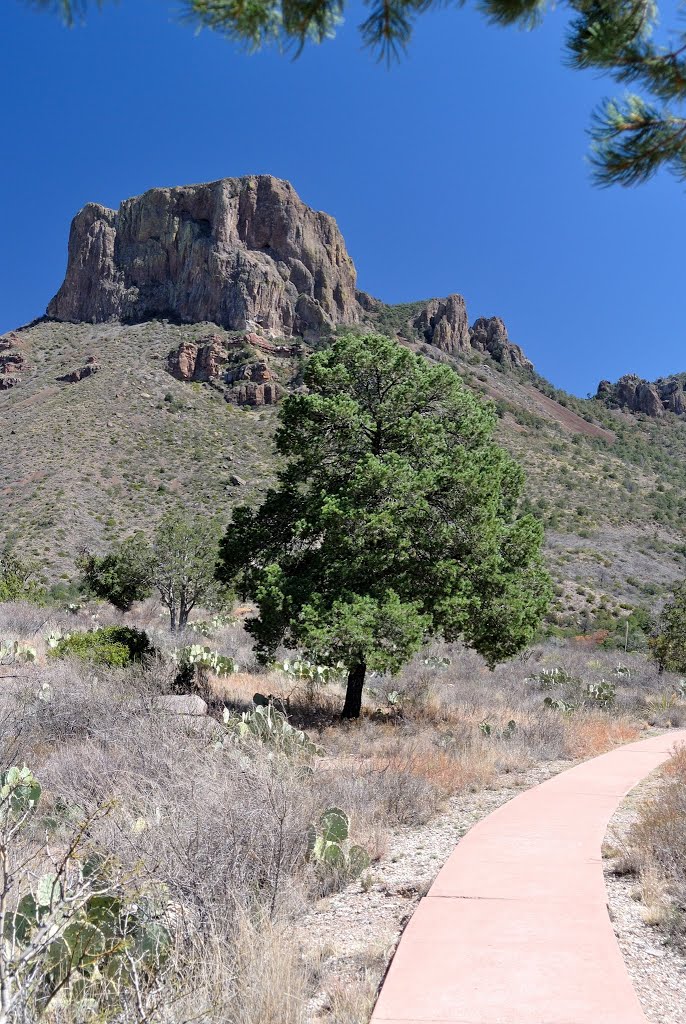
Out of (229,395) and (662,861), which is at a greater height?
(229,395)

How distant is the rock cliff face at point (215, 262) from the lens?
81.4 m

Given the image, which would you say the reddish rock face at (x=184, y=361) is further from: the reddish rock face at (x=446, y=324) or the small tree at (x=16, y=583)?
the reddish rock face at (x=446, y=324)

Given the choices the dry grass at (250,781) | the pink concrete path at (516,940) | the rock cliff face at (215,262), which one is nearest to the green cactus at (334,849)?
the dry grass at (250,781)

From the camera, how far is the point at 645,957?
380 centimetres

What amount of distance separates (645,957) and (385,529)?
683 cm

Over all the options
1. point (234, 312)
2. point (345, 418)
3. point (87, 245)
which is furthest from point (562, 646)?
point (87, 245)

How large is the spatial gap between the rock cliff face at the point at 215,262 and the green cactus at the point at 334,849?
77402 mm

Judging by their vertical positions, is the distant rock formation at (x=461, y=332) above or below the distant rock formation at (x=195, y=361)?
above

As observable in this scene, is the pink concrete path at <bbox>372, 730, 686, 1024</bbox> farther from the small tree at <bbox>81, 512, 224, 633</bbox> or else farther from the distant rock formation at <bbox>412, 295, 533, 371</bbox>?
the distant rock formation at <bbox>412, 295, 533, 371</bbox>

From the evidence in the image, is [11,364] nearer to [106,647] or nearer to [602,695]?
[106,647]

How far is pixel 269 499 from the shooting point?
11.9m

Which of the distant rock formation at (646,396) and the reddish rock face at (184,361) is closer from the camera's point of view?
the reddish rock face at (184,361)

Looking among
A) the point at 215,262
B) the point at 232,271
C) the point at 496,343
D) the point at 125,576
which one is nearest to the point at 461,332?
the point at 496,343

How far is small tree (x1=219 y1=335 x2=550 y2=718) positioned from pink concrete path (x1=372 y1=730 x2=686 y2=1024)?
4221 millimetres
